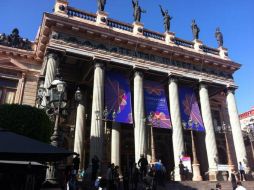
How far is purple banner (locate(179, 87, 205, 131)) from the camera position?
21.1 m

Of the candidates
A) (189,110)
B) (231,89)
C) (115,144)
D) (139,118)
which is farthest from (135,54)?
(231,89)

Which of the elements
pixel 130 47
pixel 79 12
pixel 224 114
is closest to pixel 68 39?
pixel 79 12

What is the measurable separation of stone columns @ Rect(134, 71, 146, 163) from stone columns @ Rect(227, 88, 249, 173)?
8894 millimetres

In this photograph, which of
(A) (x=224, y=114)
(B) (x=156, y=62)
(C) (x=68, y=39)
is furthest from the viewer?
(A) (x=224, y=114)

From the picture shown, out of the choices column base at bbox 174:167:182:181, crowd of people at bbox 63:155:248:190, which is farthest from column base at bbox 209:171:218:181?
crowd of people at bbox 63:155:248:190

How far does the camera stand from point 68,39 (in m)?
19.2

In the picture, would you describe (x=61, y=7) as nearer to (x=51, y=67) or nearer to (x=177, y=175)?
(x=51, y=67)

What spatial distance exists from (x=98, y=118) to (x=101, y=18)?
8.41 m

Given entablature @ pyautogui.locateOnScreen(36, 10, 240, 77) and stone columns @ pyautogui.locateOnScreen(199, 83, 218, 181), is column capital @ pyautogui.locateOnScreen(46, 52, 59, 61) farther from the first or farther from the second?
stone columns @ pyautogui.locateOnScreen(199, 83, 218, 181)

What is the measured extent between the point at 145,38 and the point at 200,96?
6.89 m

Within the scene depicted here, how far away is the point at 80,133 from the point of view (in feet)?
67.5

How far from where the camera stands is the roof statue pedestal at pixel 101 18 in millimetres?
20820

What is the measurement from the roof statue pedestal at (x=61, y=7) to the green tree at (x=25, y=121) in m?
9.50

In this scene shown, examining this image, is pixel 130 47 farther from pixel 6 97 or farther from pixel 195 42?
pixel 6 97
